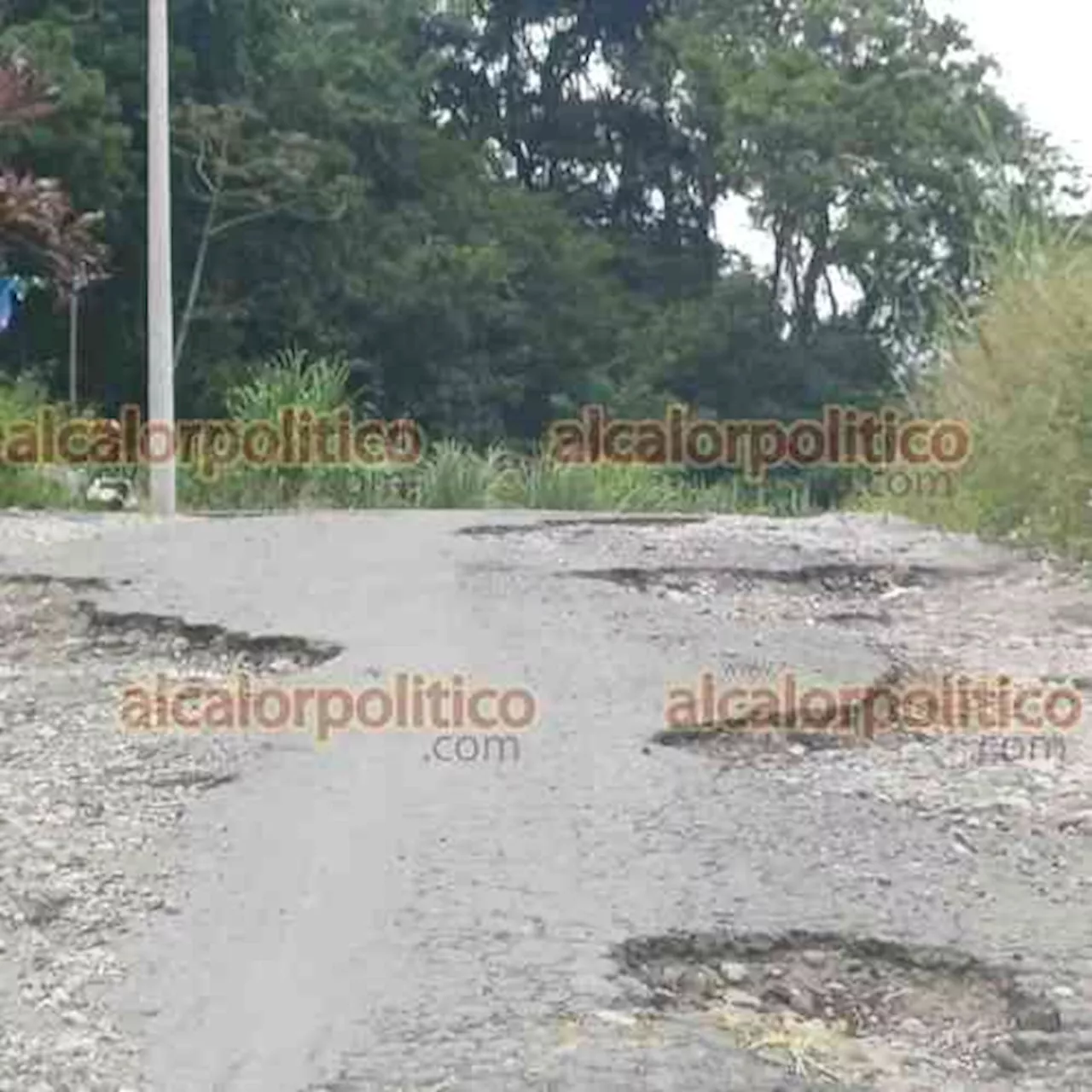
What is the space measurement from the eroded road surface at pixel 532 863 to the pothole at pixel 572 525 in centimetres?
263

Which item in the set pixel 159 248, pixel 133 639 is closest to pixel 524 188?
pixel 159 248

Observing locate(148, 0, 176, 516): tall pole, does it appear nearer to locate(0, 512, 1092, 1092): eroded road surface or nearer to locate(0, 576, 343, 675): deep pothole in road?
locate(0, 576, 343, 675): deep pothole in road

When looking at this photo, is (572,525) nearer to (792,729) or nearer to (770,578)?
(770,578)

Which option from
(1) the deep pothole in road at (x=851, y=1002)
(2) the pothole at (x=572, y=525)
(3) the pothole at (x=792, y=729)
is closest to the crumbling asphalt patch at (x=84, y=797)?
(1) the deep pothole in road at (x=851, y=1002)

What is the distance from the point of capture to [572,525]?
1241 centimetres

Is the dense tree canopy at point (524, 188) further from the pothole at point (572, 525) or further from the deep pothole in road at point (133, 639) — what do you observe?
the deep pothole in road at point (133, 639)

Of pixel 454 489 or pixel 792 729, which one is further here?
pixel 454 489

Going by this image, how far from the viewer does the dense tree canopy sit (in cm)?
2630

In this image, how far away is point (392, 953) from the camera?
4543 millimetres

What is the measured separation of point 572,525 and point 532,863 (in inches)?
286

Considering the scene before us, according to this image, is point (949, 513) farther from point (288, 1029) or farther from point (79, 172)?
point (79, 172)

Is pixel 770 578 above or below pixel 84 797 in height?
above

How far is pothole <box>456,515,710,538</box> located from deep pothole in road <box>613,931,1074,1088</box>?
7026mm

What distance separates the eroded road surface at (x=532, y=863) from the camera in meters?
4.16
